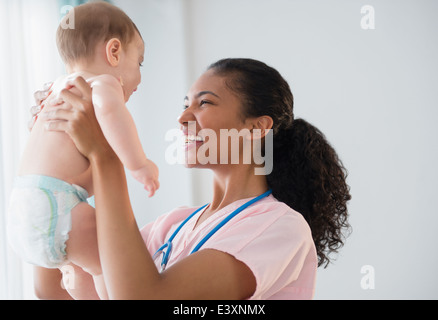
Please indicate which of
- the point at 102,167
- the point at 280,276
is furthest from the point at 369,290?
the point at 102,167

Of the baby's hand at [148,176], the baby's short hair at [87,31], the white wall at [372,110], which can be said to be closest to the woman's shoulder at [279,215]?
the baby's hand at [148,176]

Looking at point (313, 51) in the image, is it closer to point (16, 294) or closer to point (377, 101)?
point (377, 101)

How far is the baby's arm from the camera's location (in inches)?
35.8

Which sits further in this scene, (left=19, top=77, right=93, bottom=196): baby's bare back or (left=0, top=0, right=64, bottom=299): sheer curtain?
(left=0, top=0, right=64, bottom=299): sheer curtain

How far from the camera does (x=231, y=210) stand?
1.19 m

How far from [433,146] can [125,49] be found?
1645 millimetres

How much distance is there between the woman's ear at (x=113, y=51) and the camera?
41.7 inches

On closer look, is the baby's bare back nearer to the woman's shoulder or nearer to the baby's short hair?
the baby's short hair

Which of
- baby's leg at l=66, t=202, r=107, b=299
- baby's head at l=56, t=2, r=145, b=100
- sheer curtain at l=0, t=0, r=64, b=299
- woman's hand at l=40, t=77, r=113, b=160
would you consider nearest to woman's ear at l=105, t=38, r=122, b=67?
baby's head at l=56, t=2, r=145, b=100

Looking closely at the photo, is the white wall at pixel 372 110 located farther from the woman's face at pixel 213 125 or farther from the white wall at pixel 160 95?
the woman's face at pixel 213 125

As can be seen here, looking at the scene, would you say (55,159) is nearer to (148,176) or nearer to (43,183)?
(43,183)

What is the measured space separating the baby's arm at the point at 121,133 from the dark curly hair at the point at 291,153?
1.39 feet

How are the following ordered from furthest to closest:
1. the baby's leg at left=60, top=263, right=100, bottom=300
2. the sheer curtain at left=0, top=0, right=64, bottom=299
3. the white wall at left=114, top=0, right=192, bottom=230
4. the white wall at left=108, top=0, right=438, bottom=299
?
the white wall at left=114, top=0, right=192, bottom=230, the white wall at left=108, top=0, right=438, bottom=299, the sheer curtain at left=0, top=0, right=64, bottom=299, the baby's leg at left=60, top=263, right=100, bottom=300

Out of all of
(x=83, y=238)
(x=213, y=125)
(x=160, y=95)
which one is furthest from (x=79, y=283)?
(x=160, y=95)
